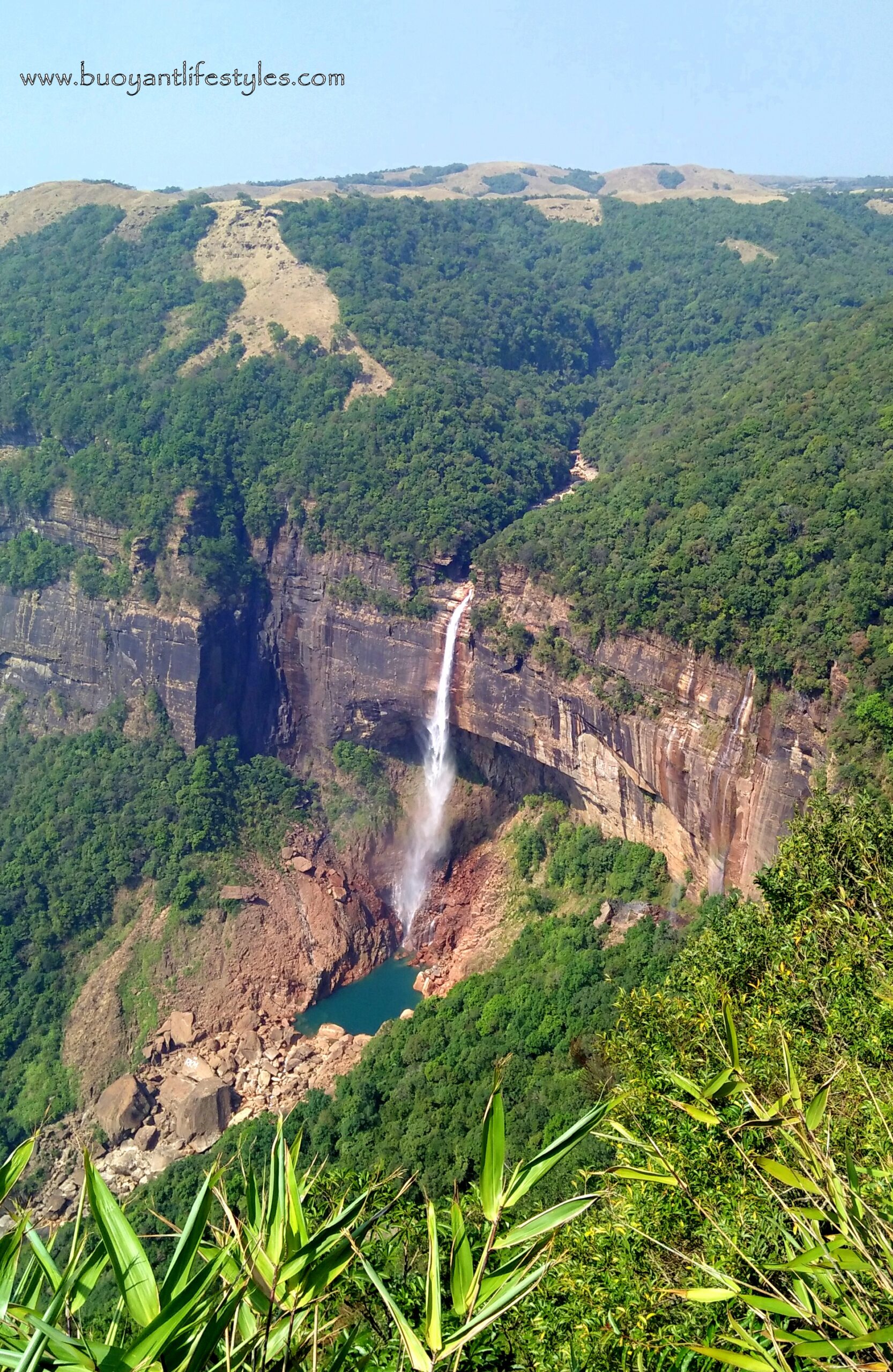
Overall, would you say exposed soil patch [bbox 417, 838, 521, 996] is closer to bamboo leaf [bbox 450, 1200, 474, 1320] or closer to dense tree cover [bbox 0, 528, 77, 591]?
dense tree cover [bbox 0, 528, 77, 591]

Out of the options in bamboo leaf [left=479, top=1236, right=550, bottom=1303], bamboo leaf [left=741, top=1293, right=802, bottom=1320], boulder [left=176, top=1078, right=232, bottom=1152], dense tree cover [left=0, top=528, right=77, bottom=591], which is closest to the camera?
bamboo leaf [left=479, top=1236, right=550, bottom=1303]

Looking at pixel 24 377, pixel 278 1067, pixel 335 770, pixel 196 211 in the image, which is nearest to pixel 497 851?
pixel 335 770

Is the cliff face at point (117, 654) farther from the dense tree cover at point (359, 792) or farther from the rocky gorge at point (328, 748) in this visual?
the dense tree cover at point (359, 792)

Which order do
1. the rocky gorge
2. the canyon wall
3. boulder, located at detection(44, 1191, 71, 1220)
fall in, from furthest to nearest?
the rocky gorge, boulder, located at detection(44, 1191, 71, 1220), the canyon wall

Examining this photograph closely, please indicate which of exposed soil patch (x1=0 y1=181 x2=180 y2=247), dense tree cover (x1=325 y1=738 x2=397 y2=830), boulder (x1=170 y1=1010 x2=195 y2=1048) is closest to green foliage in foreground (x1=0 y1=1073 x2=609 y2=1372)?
boulder (x1=170 y1=1010 x2=195 y2=1048)

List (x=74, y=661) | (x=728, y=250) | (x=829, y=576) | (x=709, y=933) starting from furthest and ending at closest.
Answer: (x=728, y=250) < (x=74, y=661) < (x=829, y=576) < (x=709, y=933)

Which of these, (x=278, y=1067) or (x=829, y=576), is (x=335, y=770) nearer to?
(x=278, y=1067)
